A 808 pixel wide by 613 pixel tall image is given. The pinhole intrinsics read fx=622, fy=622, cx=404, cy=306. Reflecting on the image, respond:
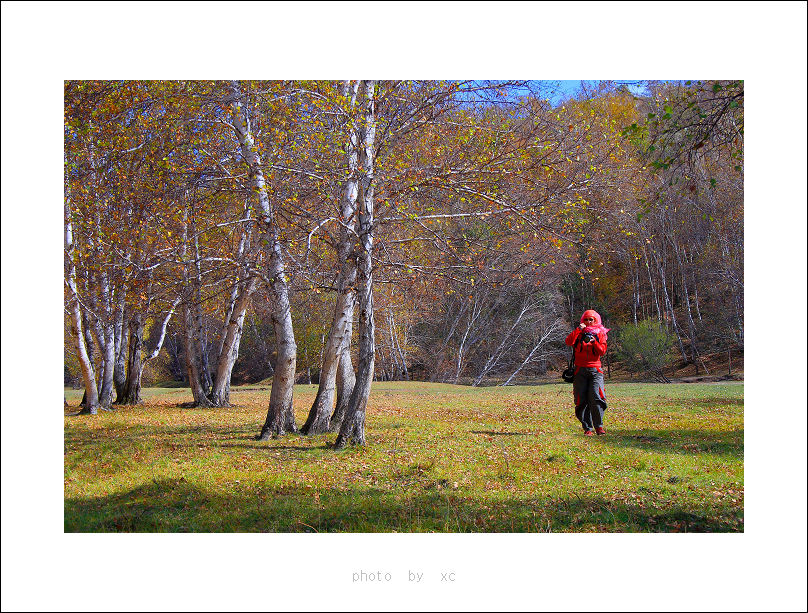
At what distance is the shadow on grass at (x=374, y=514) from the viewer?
5.99 metres

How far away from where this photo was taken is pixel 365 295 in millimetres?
9406

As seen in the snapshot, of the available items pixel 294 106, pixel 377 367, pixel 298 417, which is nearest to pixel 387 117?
pixel 294 106

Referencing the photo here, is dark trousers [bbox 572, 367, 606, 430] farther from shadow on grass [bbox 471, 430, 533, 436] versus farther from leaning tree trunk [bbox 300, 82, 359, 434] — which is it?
leaning tree trunk [bbox 300, 82, 359, 434]

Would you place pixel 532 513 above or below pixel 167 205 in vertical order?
below

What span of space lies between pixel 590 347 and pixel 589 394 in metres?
Result: 0.99

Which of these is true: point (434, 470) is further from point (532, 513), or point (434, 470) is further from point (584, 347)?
point (584, 347)

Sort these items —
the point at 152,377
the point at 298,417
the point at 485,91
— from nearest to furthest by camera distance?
1. the point at 485,91
2. the point at 298,417
3. the point at 152,377

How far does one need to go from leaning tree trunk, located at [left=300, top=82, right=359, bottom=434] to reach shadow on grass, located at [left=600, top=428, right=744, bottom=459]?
4.73m

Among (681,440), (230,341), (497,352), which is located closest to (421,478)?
(681,440)

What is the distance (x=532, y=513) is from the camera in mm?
6234

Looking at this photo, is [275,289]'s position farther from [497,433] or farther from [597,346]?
[597,346]

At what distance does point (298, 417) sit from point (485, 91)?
31.2ft

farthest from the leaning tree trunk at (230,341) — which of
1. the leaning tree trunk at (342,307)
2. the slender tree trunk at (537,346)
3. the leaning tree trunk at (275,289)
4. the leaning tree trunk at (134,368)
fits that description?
the slender tree trunk at (537,346)

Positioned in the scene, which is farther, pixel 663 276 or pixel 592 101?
pixel 663 276
